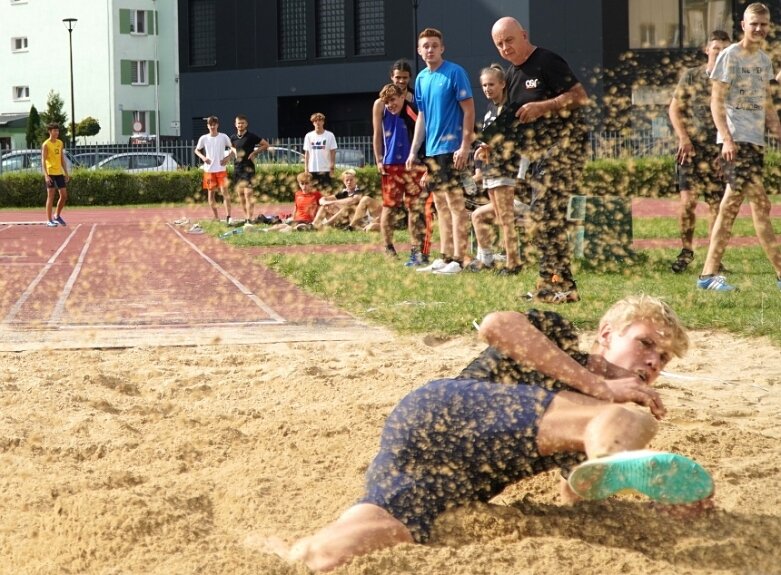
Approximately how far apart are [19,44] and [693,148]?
203 feet

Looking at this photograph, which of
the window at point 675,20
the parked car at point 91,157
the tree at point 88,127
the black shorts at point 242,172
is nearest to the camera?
the black shorts at point 242,172

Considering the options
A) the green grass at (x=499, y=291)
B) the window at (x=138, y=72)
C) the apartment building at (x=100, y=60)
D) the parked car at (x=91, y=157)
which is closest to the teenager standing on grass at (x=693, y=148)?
the green grass at (x=499, y=291)

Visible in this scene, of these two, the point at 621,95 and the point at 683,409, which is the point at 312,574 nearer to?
the point at 683,409

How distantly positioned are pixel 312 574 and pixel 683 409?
8.73 feet

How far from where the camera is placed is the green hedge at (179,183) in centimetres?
2875

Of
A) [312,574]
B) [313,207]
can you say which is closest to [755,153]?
[312,574]

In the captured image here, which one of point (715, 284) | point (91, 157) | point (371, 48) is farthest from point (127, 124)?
point (715, 284)

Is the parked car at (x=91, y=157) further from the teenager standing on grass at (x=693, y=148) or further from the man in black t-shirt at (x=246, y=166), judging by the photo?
the teenager standing on grass at (x=693, y=148)

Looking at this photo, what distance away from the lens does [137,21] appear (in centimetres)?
6384

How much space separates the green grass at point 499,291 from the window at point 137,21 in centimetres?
5335

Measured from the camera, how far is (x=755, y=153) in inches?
350

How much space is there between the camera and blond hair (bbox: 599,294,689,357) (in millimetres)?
3752

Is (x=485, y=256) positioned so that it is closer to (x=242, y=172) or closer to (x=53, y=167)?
(x=242, y=172)

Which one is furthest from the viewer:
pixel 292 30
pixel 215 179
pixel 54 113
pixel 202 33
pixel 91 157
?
pixel 54 113
